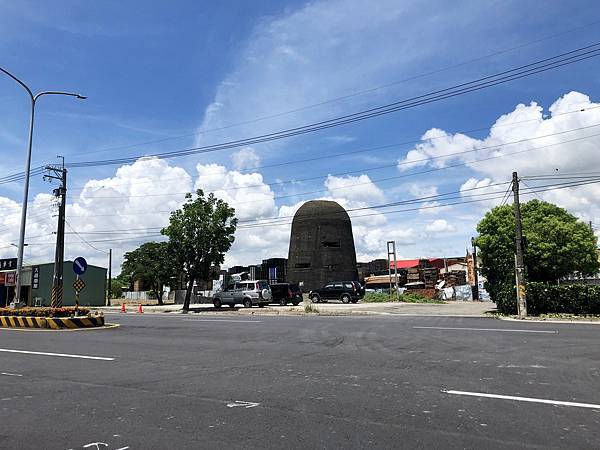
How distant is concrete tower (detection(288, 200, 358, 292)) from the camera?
58156 mm

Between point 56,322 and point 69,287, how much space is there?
34213 millimetres

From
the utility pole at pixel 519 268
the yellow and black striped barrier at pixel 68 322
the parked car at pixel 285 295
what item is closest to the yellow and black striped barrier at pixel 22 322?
the yellow and black striped barrier at pixel 68 322

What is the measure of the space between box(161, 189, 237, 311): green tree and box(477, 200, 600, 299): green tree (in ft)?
57.4

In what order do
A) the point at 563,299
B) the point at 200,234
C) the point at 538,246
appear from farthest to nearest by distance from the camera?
the point at 200,234 → the point at 538,246 → the point at 563,299

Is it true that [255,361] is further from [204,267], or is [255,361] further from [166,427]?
[204,267]

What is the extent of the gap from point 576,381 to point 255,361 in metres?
5.59

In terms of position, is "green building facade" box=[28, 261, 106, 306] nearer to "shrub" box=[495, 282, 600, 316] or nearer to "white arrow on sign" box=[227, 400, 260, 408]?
"shrub" box=[495, 282, 600, 316]

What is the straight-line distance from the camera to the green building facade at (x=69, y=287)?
4819 cm

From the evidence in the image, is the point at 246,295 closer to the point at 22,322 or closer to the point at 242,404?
the point at 22,322

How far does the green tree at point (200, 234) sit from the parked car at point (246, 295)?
6.40ft

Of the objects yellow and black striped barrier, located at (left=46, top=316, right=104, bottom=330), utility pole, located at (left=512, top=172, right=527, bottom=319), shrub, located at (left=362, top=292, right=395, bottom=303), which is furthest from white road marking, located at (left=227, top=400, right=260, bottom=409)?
shrub, located at (left=362, top=292, right=395, bottom=303)

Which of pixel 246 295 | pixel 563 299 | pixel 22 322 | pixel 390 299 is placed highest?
pixel 246 295

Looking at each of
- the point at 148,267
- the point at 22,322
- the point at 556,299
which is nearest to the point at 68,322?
the point at 22,322

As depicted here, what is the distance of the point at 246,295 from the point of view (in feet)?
117
